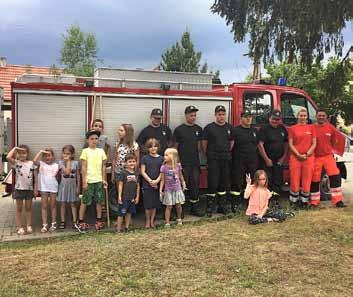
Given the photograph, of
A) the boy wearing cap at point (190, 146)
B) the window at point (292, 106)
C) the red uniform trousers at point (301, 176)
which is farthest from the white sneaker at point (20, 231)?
the window at point (292, 106)

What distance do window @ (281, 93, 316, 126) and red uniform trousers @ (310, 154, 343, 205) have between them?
43.1 inches

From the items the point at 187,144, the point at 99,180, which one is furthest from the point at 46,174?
the point at 187,144

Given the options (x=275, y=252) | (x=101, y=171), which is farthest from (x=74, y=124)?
(x=275, y=252)

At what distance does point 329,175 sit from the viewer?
7684 millimetres

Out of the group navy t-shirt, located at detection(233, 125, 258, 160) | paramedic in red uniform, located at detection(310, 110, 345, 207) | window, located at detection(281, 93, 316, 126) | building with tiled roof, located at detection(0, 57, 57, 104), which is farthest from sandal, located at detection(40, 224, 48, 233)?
building with tiled roof, located at detection(0, 57, 57, 104)

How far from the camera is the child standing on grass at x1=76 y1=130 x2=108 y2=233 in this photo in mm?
6285

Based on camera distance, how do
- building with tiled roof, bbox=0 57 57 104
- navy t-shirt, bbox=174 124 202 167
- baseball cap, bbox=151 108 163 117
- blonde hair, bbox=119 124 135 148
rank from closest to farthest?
blonde hair, bbox=119 124 135 148, baseball cap, bbox=151 108 163 117, navy t-shirt, bbox=174 124 202 167, building with tiled roof, bbox=0 57 57 104

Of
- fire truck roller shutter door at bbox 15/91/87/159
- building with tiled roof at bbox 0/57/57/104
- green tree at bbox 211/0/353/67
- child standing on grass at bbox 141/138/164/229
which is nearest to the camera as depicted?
green tree at bbox 211/0/353/67

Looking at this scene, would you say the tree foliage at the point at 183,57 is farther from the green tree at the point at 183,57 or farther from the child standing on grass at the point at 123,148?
the child standing on grass at the point at 123,148

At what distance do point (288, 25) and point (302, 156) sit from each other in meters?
2.33

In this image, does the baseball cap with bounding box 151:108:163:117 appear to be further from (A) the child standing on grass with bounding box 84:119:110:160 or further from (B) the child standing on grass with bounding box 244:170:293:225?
(B) the child standing on grass with bounding box 244:170:293:225

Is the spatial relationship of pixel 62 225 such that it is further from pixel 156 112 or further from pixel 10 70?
pixel 10 70

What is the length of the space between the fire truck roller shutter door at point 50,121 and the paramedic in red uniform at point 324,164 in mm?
4085

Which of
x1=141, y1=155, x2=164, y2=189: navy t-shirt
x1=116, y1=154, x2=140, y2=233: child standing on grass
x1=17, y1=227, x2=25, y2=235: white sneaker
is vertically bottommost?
x1=17, y1=227, x2=25, y2=235: white sneaker
